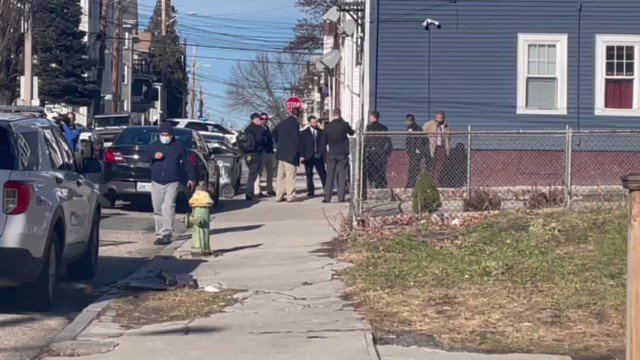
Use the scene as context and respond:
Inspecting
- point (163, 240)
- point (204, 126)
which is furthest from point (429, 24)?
point (204, 126)

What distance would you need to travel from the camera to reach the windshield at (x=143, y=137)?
20484 millimetres

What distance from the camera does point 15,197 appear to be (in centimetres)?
934

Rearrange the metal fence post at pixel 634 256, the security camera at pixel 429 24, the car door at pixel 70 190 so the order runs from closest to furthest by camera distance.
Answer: the metal fence post at pixel 634 256, the car door at pixel 70 190, the security camera at pixel 429 24

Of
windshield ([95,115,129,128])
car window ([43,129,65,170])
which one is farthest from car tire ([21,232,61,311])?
windshield ([95,115,129,128])

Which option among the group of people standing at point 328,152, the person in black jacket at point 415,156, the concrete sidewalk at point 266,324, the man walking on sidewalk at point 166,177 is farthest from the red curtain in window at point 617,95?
the man walking on sidewalk at point 166,177

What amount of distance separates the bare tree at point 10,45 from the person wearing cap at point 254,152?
1152 cm

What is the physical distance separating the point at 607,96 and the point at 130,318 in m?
15.7

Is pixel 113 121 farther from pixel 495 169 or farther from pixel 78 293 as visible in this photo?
pixel 78 293

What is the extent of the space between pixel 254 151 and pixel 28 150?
13.6 metres

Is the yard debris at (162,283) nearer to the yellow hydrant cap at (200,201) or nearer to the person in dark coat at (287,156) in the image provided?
the yellow hydrant cap at (200,201)

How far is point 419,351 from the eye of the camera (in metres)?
8.14

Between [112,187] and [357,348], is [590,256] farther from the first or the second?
[112,187]

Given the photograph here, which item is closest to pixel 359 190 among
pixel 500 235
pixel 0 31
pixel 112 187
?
pixel 500 235

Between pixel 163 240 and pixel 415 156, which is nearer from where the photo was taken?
pixel 163 240
